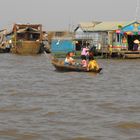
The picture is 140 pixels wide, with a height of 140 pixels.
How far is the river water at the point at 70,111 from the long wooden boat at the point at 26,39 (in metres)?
22.2

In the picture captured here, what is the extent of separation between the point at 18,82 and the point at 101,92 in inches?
169

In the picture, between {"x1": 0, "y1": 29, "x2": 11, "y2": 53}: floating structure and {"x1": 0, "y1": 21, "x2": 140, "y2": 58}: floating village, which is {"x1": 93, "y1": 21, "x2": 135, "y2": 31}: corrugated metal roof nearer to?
{"x1": 0, "y1": 21, "x2": 140, "y2": 58}: floating village

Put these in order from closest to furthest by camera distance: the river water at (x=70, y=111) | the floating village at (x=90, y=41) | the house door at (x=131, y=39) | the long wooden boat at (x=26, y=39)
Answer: the river water at (x=70, y=111) < the floating village at (x=90, y=41) < the house door at (x=131, y=39) < the long wooden boat at (x=26, y=39)

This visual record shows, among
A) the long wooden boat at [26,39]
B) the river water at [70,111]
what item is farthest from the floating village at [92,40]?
the river water at [70,111]

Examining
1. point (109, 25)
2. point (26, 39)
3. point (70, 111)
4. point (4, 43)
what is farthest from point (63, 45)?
point (70, 111)

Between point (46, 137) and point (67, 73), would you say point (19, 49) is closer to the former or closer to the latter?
point (67, 73)

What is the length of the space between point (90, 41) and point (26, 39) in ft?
24.4

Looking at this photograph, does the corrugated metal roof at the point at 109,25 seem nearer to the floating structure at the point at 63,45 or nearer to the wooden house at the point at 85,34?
the wooden house at the point at 85,34

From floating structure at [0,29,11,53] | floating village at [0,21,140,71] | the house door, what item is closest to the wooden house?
floating village at [0,21,140,71]

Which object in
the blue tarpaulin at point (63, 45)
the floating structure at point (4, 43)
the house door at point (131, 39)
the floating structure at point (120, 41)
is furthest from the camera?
the floating structure at point (4, 43)

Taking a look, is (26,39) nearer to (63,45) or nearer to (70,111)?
(63,45)

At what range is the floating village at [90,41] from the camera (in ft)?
113

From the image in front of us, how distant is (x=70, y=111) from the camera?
35.5 feet

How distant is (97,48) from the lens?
3600 cm
